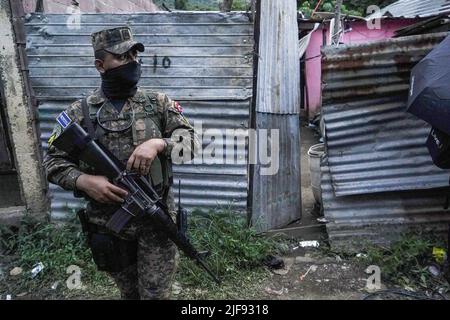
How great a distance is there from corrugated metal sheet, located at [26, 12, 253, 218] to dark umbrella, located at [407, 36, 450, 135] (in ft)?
5.39

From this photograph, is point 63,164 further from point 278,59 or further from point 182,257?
point 278,59

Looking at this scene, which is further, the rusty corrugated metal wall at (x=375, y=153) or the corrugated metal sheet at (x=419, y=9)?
the corrugated metal sheet at (x=419, y=9)

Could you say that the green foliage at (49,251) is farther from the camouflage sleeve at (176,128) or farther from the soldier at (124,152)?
the camouflage sleeve at (176,128)

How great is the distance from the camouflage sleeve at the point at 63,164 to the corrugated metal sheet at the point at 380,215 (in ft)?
9.14

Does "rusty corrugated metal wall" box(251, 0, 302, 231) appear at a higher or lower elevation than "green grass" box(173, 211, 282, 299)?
higher

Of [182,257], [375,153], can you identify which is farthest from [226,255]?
[375,153]

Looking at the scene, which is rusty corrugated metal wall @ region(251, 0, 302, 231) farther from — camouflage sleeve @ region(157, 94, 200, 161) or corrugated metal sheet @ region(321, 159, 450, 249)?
camouflage sleeve @ region(157, 94, 200, 161)

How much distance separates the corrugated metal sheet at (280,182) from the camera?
435cm

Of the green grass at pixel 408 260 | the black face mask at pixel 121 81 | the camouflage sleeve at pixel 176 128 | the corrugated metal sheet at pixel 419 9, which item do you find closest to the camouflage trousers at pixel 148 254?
the camouflage sleeve at pixel 176 128

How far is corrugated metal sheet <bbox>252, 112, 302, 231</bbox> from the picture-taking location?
4348 millimetres

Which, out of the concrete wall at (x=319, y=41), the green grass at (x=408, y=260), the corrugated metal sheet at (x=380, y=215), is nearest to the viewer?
the green grass at (x=408, y=260)

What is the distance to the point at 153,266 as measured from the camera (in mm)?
2291

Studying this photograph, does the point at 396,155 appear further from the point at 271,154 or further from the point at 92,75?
the point at 92,75

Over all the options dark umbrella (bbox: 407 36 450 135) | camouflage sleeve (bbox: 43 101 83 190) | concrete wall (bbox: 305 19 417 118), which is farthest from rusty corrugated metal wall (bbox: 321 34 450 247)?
concrete wall (bbox: 305 19 417 118)
